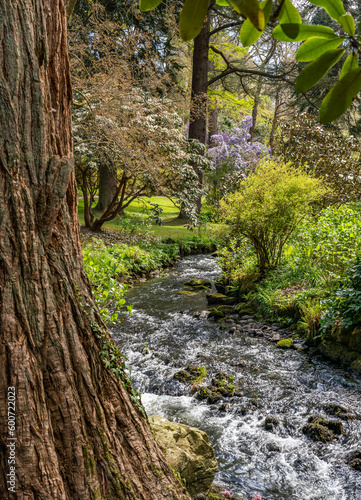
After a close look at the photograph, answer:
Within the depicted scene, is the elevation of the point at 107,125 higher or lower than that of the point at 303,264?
higher

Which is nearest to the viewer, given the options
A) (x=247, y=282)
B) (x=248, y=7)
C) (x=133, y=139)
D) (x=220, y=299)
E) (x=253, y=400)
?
(x=248, y=7)

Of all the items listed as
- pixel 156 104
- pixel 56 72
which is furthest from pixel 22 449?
pixel 156 104

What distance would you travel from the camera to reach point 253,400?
515 cm

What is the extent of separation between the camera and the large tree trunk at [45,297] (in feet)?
5.15

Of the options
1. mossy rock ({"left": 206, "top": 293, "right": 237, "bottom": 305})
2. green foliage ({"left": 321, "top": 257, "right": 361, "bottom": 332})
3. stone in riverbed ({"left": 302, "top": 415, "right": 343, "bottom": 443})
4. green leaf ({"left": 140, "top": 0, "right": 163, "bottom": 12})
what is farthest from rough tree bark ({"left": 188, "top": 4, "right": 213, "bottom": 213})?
green leaf ({"left": 140, "top": 0, "right": 163, "bottom": 12})

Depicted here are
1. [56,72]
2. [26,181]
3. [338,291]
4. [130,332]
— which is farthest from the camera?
[130,332]

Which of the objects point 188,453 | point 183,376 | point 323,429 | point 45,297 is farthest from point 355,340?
point 45,297

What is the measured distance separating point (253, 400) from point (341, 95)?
5040mm

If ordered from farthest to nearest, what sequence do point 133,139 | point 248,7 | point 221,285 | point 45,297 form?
point 133,139 < point 221,285 < point 45,297 < point 248,7

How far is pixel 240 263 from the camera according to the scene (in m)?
10.5

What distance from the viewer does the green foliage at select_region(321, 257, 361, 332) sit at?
235 inches

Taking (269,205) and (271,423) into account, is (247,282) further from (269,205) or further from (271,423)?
(271,423)

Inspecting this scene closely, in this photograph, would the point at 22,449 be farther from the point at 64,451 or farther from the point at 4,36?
the point at 4,36

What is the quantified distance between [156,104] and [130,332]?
7124 mm
